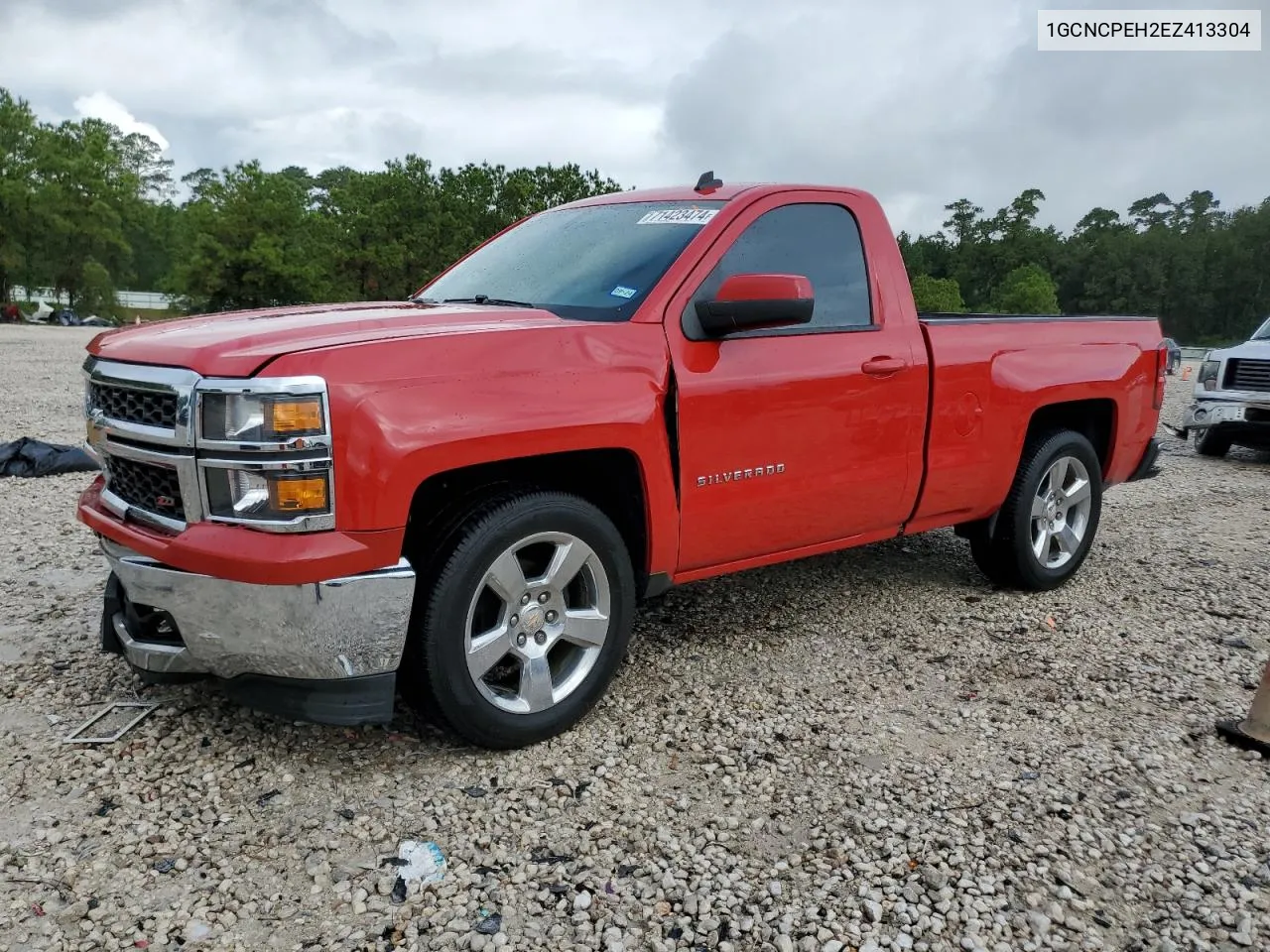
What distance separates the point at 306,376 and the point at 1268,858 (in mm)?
2950

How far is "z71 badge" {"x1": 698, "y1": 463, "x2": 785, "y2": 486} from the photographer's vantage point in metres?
3.40

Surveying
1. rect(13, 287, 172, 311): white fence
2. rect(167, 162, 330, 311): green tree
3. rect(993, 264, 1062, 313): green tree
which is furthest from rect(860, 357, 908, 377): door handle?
rect(13, 287, 172, 311): white fence

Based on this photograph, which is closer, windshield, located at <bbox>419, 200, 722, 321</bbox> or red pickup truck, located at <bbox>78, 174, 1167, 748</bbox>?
red pickup truck, located at <bbox>78, 174, 1167, 748</bbox>

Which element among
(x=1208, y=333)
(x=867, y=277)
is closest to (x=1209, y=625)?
(x=867, y=277)

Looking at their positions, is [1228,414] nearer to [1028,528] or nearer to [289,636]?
[1028,528]

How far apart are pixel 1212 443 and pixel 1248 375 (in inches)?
33.7

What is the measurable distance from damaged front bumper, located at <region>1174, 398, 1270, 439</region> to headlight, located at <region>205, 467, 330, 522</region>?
396 inches

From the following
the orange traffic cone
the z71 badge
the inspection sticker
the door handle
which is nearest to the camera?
the orange traffic cone

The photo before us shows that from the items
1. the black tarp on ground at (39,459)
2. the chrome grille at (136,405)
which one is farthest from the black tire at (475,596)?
the black tarp on ground at (39,459)

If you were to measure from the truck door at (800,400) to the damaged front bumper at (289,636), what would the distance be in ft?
3.74

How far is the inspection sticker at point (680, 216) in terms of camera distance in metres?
3.67

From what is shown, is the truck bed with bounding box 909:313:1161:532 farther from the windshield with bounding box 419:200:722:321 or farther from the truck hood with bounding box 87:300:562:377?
the truck hood with bounding box 87:300:562:377

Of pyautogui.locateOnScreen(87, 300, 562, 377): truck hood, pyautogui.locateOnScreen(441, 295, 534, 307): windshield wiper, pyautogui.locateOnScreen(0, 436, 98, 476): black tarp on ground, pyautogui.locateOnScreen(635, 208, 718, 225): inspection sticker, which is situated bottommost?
pyautogui.locateOnScreen(0, 436, 98, 476): black tarp on ground

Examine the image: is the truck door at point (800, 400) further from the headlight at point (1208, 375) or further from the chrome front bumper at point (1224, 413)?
the headlight at point (1208, 375)
